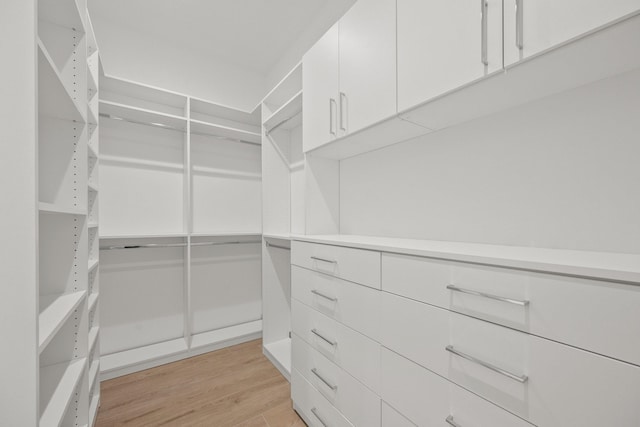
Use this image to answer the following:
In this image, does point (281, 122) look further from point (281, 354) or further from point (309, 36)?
point (281, 354)

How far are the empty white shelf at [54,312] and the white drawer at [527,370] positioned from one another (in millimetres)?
1177

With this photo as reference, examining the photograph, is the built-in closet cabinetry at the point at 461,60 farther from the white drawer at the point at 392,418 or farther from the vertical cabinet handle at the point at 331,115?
the white drawer at the point at 392,418

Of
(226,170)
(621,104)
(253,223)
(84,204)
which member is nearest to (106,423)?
(84,204)

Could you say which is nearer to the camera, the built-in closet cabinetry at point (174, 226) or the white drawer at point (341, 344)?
the white drawer at point (341, 344)

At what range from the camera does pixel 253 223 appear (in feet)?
9.65

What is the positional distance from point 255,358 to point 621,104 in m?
2.68

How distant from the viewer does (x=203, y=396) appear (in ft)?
5.99

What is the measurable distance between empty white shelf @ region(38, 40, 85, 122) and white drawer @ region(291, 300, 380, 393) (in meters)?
1.48

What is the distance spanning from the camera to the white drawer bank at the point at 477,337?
58 cm

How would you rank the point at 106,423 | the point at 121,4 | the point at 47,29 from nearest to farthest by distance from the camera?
the point at 47,29 → the point at 106,423 → the point at 121,4

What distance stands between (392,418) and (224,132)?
8.47ft

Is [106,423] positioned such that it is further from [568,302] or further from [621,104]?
[621,104]

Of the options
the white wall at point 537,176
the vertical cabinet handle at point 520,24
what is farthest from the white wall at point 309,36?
the vertical cabinet handle at point 520,24

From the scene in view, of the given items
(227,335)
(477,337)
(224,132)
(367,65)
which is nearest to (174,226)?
(224,132)
